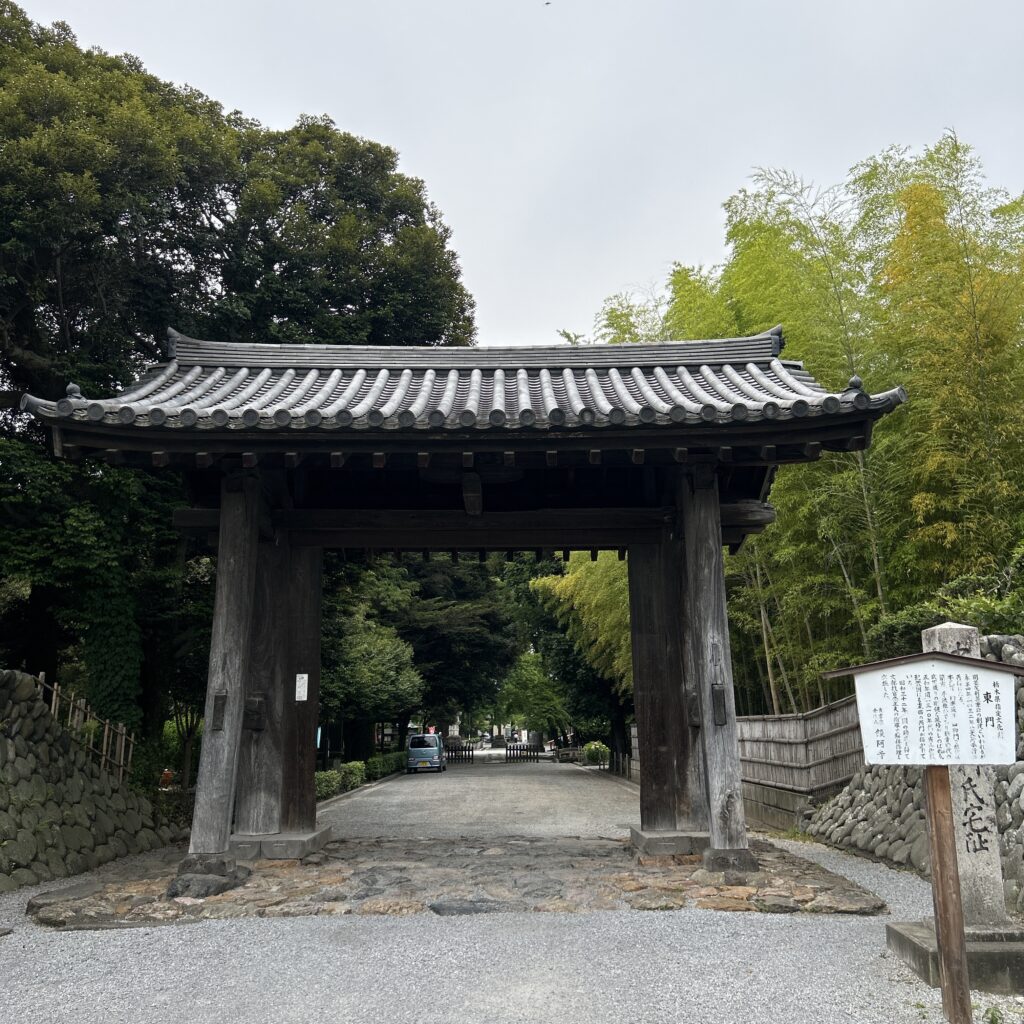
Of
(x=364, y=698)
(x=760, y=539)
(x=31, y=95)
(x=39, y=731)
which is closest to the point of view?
(x=39, y=731)

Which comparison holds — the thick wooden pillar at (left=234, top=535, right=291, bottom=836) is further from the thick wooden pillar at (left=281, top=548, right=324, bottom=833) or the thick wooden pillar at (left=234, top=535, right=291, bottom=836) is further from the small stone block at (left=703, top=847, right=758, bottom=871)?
the small stone block at (left=703, top=847, right=758, bottom=871)

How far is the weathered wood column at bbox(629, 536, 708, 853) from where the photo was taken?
698 centimetres

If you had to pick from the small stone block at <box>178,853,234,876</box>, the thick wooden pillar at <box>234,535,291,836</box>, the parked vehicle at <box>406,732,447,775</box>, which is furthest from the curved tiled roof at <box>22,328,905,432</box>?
the parked vehicle at <box>406,732,447,775</box>

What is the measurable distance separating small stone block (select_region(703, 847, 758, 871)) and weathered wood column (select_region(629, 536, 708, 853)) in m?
0.85

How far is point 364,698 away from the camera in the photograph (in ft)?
66.8

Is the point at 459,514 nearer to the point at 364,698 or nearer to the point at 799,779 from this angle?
the point at 799,779

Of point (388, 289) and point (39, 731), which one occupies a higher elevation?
point (388, 289)

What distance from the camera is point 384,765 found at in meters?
24.6

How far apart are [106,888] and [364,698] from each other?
14620mm

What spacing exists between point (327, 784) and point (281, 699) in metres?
10.2

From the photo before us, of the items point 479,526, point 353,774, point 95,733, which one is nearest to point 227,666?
point 479,526

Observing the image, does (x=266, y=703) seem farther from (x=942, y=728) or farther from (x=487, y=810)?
(x=487, y=810)

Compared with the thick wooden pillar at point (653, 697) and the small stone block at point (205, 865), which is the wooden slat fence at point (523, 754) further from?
the small stone block at point (205, 865)

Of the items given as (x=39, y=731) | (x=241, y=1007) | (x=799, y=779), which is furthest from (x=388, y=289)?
(x=241, y=1007)
